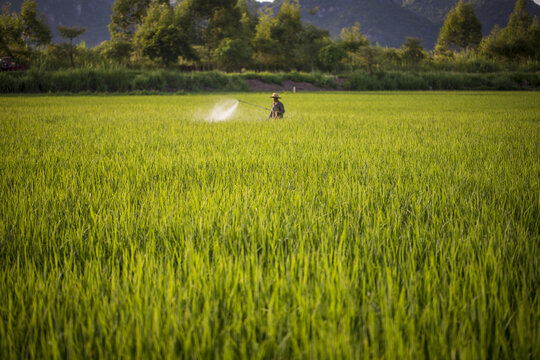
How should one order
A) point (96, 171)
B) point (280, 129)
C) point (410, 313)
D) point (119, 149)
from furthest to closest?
point (280, 129)
point (119, 149)
point (96, 171)
point (410, 313)

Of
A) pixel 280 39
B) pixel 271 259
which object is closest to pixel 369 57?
pixel 280 39

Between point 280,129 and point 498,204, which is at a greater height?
point 280,129

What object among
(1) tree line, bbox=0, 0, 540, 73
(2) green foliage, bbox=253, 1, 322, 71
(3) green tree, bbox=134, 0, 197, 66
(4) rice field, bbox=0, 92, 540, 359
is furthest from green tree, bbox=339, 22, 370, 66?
(4) rice field, bbox=0, 92, 540, 359

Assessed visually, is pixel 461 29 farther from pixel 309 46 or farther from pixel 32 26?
pixel 32 26

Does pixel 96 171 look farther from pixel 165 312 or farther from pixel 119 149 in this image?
pixel 165 312

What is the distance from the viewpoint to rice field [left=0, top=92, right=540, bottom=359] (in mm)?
872

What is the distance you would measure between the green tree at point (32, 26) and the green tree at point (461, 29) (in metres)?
75.5

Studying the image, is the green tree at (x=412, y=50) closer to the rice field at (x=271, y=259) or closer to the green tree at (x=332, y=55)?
the green tree at (x=332, y=55)

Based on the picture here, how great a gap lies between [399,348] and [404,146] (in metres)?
4.03

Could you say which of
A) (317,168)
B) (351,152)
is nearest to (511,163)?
(351,152)

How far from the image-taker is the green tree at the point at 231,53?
46.7 metres

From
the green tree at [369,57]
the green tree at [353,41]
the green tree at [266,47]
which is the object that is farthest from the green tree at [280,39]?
the green tree at [369,57]

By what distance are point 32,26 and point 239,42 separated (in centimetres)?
3048

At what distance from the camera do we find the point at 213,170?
315 centimetres
